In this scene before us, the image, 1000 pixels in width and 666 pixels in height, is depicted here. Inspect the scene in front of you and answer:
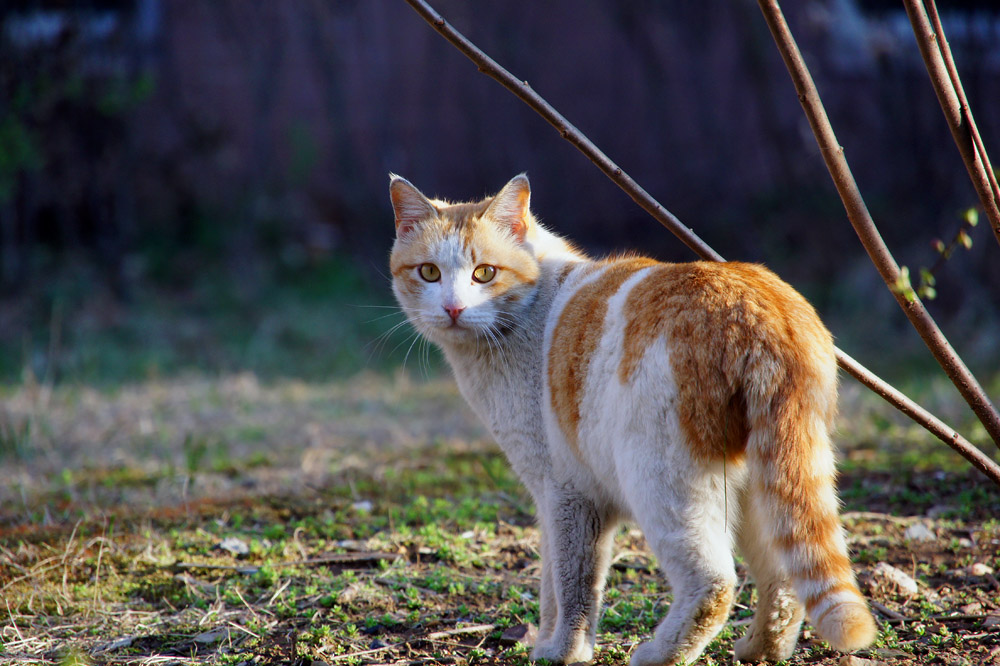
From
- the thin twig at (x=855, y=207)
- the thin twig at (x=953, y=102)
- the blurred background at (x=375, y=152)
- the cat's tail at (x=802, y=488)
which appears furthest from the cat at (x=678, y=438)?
the blurred background at (x=375, y=152)

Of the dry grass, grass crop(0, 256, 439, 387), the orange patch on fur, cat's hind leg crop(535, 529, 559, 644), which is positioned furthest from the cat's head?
grass crop(0, 256, 439, 387)

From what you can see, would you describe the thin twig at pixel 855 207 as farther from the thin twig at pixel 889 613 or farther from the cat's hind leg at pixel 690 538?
the cat's hind leg at pixel 690 538

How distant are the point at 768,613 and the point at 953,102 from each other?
1.30 metres

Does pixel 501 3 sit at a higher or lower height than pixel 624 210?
higher

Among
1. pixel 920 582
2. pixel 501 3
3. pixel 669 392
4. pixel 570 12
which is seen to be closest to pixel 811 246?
pixel 570 12

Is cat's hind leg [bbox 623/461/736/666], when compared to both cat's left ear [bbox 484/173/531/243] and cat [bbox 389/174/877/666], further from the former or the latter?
cat's left ear [bbox 484/173/531/243]

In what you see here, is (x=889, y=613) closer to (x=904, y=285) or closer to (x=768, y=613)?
(x=768, y=613)

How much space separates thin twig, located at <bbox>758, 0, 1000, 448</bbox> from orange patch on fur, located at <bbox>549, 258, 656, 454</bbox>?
1.88 ft

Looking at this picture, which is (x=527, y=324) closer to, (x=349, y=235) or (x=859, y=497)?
(x=859, y=497)

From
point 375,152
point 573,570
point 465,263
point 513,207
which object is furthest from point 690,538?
point 375,152

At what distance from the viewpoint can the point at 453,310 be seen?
2484mm

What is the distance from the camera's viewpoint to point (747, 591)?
260 centimetres

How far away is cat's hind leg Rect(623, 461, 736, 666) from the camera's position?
5.94 feet

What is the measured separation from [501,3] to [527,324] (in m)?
6.87
